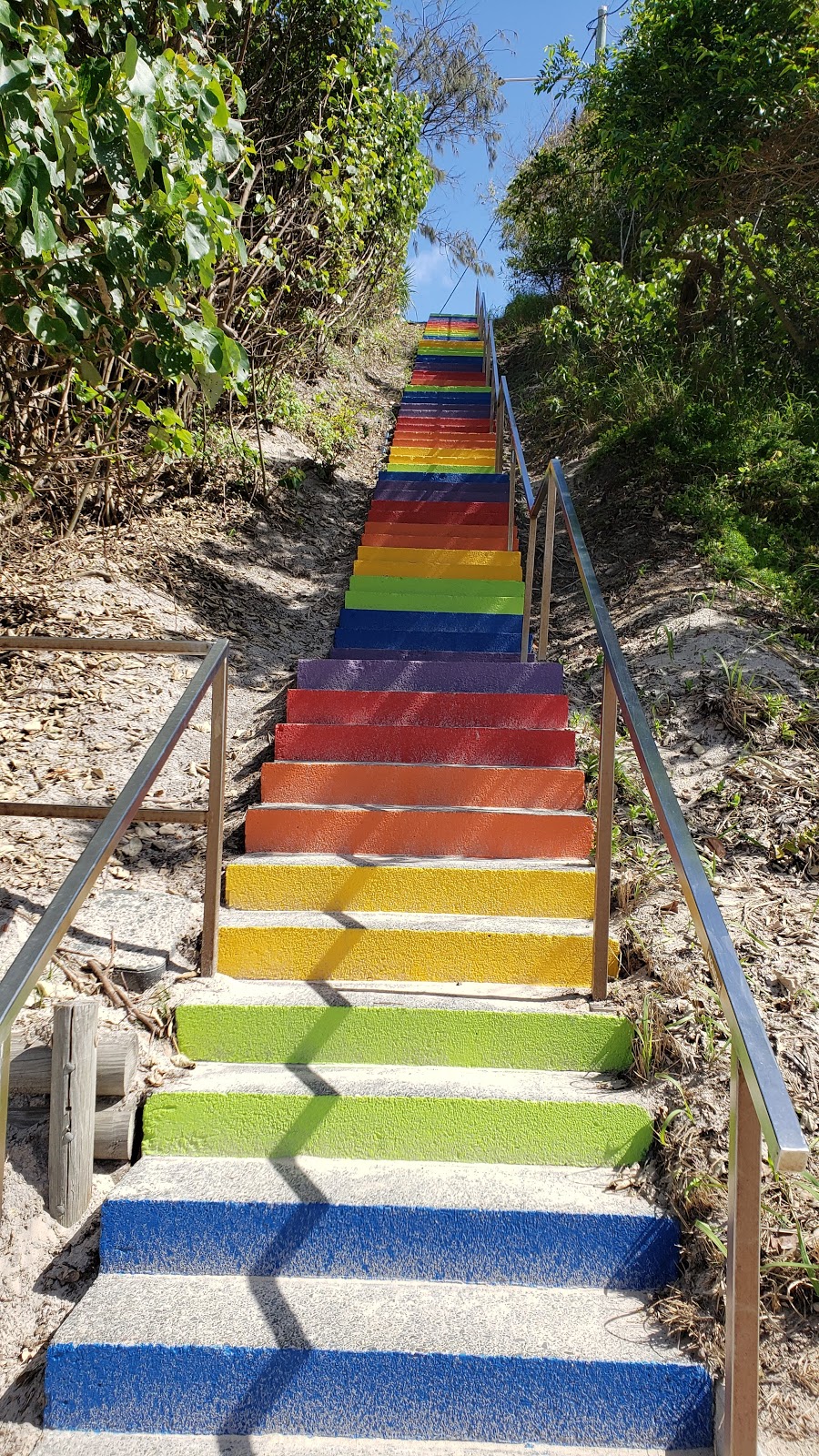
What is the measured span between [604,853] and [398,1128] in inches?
34.6

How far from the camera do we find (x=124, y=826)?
2102mm

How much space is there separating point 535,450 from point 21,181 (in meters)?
7.48

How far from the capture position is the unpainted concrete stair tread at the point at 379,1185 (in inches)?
80.7

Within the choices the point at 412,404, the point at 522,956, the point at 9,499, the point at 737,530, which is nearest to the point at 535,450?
the point at 412,404

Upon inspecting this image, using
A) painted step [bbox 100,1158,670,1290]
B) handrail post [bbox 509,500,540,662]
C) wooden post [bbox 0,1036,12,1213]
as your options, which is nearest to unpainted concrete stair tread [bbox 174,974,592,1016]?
painted step [bbox 100,1158,670,1290]

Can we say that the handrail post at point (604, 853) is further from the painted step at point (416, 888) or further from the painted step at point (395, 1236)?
the painted step at point (395, 1236)

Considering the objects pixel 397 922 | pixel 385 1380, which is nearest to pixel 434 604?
pixel 397 922

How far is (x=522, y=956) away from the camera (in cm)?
274

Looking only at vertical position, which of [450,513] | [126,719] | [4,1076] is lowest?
[4,1076]

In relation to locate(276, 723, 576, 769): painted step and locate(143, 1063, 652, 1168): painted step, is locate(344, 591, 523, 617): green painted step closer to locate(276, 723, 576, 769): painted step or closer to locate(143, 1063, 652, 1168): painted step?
locate(276, 723, 576, 769): painted step

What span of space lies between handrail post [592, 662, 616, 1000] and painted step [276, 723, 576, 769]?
96 cm

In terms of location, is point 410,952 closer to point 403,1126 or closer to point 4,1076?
point 403,1126

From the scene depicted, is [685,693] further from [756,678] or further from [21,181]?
[21,181]

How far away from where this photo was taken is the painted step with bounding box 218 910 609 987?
8.95 feet
